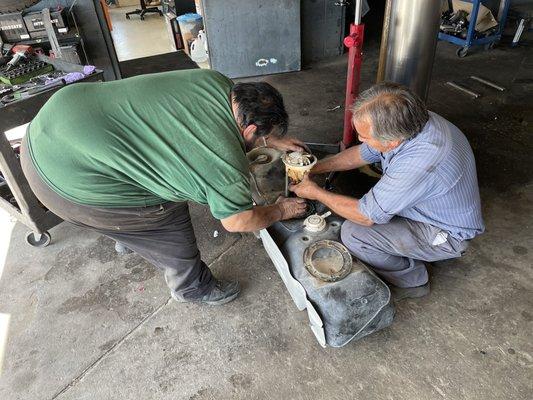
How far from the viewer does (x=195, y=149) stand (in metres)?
1.36

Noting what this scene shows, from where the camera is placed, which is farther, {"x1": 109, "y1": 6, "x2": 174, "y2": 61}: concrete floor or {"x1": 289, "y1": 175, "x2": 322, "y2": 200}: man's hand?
{"x1": 109, "y1": 6, "x2": 174, "y2": 61}: concrete floor

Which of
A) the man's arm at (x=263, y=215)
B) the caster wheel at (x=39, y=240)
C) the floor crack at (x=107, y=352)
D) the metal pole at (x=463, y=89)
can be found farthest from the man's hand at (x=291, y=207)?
the metal pole at (x=463, y=89)

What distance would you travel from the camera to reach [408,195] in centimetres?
156

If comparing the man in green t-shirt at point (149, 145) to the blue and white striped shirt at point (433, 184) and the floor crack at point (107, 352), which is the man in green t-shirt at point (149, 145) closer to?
the blue and white striped shirt at point (433, 184)

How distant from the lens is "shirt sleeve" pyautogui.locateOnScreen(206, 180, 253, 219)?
54.1 inches

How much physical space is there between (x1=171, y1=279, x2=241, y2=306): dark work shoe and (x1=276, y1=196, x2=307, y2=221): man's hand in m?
0.49

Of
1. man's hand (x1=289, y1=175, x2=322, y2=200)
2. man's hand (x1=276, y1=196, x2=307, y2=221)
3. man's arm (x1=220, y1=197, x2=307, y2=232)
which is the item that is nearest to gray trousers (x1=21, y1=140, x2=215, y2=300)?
man's arm (x1=220, y1=197, x2=307, y2=232)

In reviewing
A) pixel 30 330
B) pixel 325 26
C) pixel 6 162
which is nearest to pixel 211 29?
pixel 325 26

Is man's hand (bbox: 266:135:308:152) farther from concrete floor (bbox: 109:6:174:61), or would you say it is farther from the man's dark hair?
concrete floor (bbox: 109:6:174:61)

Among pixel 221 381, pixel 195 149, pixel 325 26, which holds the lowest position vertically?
pixel 221 381

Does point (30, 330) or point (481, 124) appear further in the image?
point (481, 124)

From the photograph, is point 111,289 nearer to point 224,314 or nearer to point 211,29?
point 224,314

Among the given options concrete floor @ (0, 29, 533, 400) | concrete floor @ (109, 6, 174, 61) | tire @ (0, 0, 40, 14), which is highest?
tire @ (0, 0, 40, 14)

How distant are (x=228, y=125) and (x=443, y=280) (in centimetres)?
143
